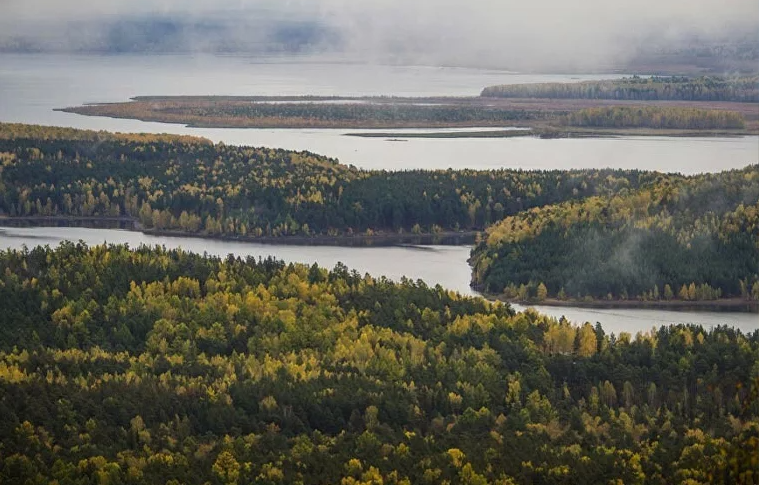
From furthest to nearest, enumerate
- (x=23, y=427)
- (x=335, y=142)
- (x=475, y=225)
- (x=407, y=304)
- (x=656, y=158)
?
(x=475, y=225)
(x=335, y=142)
(x=656, y=158)
(x=407, y=304)
(x=23, y=427)

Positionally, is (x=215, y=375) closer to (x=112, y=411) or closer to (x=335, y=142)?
(x=112, y=411)

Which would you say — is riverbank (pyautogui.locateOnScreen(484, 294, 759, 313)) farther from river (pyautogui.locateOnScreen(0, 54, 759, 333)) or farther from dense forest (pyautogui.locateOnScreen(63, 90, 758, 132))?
dense forest (pyautogui.locateOnScreen(63, 90, 758, 132))

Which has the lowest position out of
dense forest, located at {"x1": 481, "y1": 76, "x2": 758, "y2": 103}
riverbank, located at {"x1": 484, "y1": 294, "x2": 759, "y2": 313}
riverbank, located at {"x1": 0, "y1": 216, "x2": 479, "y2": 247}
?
riverbank, located at {"x1": 484, "y1": 294, "x2": 759, "y2": 313}

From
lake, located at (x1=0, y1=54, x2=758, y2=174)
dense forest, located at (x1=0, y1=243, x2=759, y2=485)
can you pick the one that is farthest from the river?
dense forest, located at (x1=0, y1=243, x2=759, y2=485)

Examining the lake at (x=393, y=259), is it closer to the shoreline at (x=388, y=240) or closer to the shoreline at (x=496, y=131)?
the shoreline at (x=388, y=240)

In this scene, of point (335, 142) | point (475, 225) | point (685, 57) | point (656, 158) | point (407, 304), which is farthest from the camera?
point (475, 225)

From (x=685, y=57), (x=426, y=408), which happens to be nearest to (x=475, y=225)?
(x=685, y=57)
